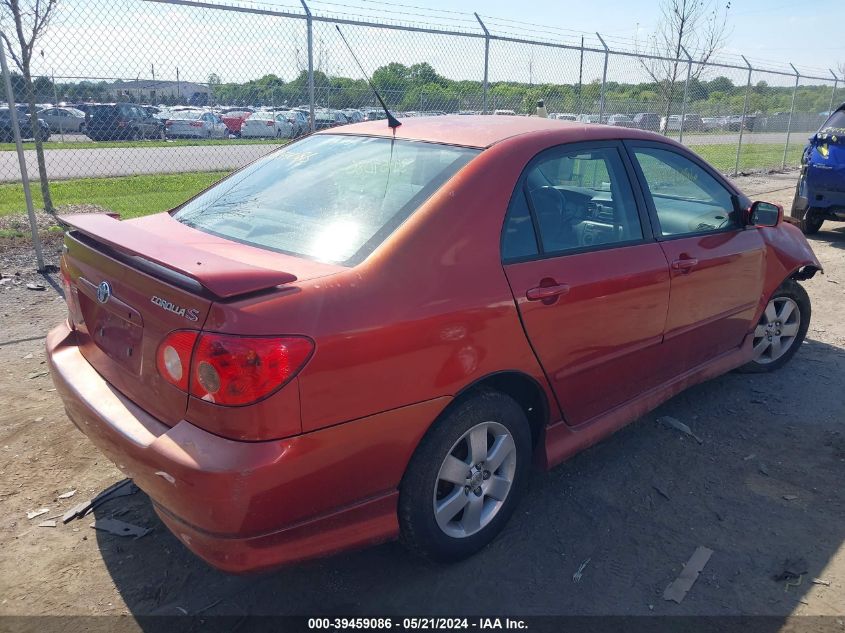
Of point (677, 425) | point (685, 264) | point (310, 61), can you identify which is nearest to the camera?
point (685, 264)

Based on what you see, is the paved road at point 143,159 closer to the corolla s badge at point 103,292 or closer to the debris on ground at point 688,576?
the corolla s badge at point 103,292

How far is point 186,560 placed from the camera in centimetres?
278

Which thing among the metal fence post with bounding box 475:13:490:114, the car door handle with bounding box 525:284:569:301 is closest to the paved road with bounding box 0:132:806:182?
the metal fence post with bounding box 475:13:490:114

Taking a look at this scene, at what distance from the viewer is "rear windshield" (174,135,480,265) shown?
2557mm

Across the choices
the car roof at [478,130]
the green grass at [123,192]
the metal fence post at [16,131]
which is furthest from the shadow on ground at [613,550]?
the green grass at [123,192]

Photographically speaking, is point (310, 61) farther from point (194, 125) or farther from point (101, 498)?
point (101, 498)

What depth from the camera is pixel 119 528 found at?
2951mm

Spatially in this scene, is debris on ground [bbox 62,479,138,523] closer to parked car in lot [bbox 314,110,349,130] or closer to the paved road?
parked car in lot [bbox 314,110,349,130]

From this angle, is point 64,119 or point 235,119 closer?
point 64,119

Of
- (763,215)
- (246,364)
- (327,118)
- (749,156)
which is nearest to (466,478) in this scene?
(246,364)

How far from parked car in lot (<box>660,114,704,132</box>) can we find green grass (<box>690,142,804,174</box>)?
670 mm

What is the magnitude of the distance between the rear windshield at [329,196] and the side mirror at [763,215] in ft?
7.01

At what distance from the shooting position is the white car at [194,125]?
755 cm

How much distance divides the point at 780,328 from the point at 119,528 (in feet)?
14.2
